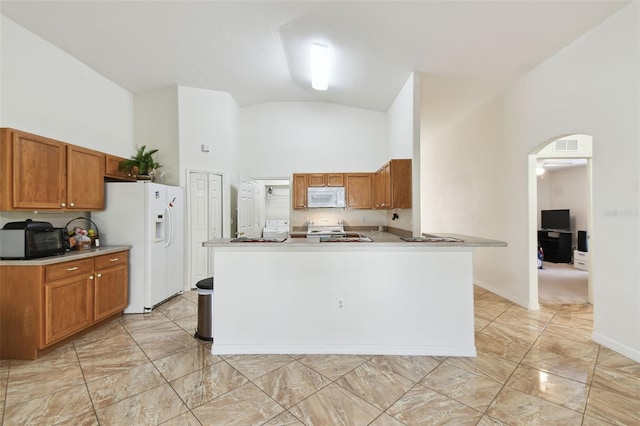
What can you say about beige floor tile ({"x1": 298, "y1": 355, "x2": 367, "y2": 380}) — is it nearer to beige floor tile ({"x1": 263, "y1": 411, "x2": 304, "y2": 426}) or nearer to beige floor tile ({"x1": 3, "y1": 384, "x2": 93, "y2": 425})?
beige floor tile ({"x1": 263, "y1": 411, "x2": 304, "y2": 426})

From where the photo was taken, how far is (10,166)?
2.56 metres

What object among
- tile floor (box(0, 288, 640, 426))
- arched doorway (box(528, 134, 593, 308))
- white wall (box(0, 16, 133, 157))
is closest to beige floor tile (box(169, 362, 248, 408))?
Result: tile floor (box(0, 288, 640, 426))

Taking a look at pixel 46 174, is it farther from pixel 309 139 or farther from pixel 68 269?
pixel 309 139

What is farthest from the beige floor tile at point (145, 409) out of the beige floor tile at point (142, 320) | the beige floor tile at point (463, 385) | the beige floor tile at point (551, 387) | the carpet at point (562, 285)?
the carpet at point (562, 285)

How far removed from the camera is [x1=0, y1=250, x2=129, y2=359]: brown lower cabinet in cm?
255

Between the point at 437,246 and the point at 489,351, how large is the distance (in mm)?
1141

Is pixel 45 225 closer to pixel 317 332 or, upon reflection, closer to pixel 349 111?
pixel 317 332

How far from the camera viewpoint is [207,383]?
2182mm

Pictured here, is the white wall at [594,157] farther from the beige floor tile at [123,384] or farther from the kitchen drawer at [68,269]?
the kitchen drawer at [68,269]

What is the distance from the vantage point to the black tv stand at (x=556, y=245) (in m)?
6.86

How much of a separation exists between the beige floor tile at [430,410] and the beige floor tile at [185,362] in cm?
162

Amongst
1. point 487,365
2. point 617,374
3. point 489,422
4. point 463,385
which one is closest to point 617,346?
point 617,374

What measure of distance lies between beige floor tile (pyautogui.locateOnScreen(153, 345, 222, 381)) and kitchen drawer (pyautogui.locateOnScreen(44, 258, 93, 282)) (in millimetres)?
1319

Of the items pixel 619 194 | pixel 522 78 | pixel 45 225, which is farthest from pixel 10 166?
pixel 522 78
